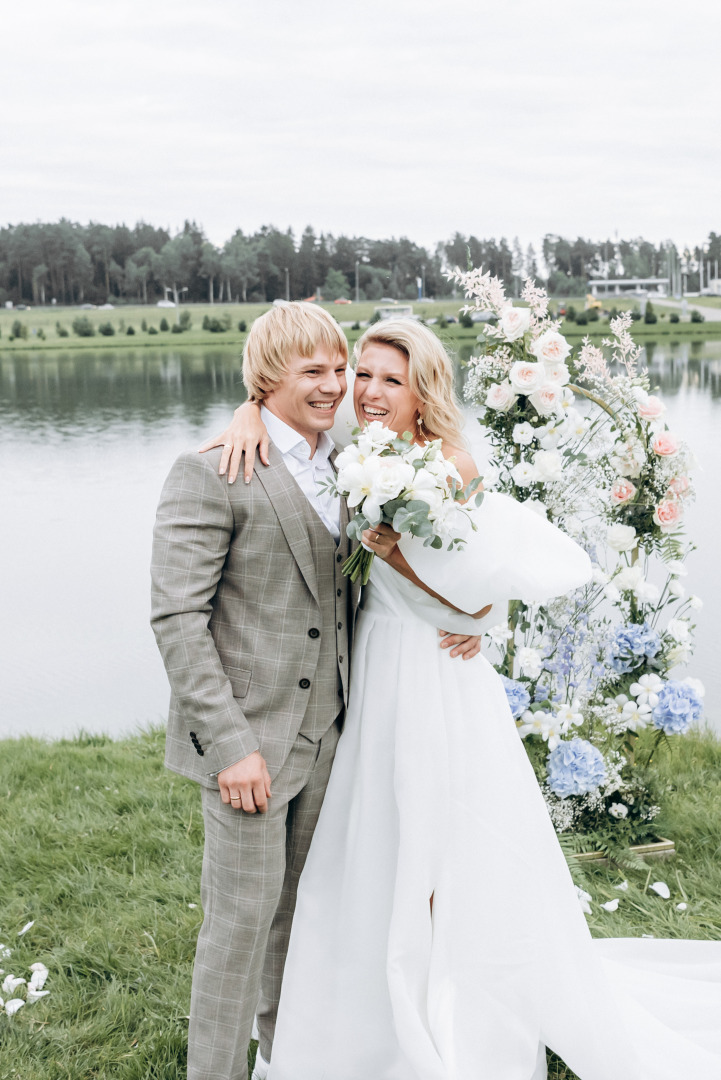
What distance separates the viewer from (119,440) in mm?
19281

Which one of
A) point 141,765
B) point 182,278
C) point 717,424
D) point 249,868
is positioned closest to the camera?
point 249,868

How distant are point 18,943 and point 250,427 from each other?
219 centimetres

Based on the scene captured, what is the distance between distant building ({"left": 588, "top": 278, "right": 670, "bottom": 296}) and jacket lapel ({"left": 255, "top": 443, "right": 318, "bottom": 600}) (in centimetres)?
5194

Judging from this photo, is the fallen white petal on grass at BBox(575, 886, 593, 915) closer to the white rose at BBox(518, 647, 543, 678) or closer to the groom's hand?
the white rose at BBox(518, 647, 543, 678)

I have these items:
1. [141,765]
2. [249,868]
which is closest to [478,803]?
[249,868]

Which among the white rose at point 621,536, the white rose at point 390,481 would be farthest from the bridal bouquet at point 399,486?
the white rose at point 621,536

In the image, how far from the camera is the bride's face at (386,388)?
274 centimetres

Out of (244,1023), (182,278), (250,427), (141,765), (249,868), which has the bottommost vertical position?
(141,765)

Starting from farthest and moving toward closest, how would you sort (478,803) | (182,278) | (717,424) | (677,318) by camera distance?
(182,278) → (677,318) → (717,424) → (478,803)

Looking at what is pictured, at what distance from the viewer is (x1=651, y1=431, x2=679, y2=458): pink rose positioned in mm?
4125

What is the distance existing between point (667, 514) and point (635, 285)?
5340 cm

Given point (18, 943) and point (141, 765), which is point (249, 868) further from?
point (141, 765)

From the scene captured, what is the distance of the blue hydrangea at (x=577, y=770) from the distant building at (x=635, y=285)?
166 feet

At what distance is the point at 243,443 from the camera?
256 cm
